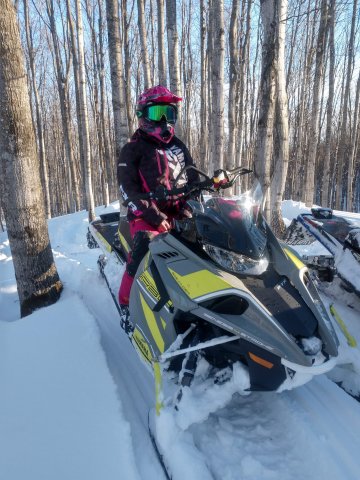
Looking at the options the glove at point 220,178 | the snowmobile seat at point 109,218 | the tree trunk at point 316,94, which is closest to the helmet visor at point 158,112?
the glove at point 220,178

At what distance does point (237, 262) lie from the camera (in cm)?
194

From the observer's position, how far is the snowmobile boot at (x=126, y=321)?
268 cm

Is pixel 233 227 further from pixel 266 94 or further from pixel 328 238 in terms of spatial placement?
pixel 266 94

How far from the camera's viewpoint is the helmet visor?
2.94 m

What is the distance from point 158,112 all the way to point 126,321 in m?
1.77

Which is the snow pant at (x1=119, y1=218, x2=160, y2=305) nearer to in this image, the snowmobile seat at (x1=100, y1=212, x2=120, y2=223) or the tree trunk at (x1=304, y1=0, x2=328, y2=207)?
the snowmobile seat at (x1=100, y1=212, x2=120, y2=223)

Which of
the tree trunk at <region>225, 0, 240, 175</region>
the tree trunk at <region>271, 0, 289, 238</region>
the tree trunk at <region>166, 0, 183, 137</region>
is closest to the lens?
the tree trunk at <region>271, 0, 289, 238</region>

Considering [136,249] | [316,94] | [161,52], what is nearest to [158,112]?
[136,249]

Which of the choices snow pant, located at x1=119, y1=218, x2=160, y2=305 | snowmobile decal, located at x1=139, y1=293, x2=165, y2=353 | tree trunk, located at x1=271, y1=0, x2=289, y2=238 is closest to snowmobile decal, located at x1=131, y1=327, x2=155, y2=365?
snowmobile decal, located at x1=139, y1=293, x2=165, y2=353

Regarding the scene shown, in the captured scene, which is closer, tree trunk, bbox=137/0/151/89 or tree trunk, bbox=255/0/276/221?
tree trunk, bbox=255/0/276/221

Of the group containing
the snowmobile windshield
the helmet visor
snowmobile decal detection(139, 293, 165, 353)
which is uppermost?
the helmet visor

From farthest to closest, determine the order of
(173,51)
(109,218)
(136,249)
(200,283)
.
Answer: (173,51), (109,218), (136,249), (200,283)

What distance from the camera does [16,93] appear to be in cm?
318

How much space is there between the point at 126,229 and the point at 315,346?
2144 millimetres
